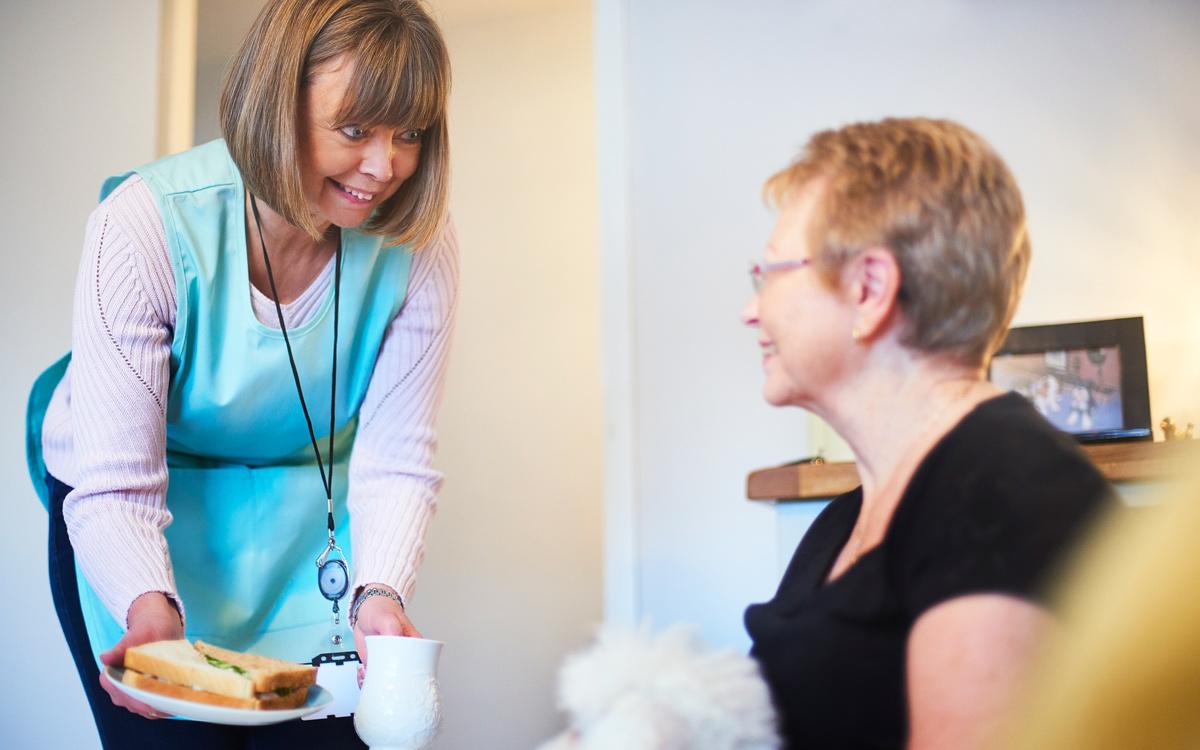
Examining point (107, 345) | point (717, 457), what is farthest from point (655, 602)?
point (107, 345)

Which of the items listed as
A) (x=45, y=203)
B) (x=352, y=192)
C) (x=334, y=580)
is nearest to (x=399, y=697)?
(x=334, y=580)

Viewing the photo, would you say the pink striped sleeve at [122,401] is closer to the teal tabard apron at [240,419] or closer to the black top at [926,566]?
the teal tabard apron at [240,419]

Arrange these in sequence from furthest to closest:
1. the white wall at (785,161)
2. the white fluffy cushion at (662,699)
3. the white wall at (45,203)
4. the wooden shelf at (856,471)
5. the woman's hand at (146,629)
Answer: the white wall at (45,203) → the white wall at (785,161) → the wooden shelf at (856,471) → the woman's hand at (146,629) → the white fluffy cushion at (662,699)

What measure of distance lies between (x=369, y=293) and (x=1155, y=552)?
119 cm

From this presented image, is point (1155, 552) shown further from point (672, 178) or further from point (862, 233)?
point (672, 178)

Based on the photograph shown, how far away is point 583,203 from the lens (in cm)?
361

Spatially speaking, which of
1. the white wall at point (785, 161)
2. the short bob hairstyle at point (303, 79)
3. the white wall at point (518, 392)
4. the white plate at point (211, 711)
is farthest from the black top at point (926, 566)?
the white wall at point (518, 392)

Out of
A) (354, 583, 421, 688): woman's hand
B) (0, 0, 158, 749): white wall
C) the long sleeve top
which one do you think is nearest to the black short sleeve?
(354, 583, 421, 688): woman's hand

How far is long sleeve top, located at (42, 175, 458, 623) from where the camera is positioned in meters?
1.30

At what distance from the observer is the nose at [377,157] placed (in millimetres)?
1404

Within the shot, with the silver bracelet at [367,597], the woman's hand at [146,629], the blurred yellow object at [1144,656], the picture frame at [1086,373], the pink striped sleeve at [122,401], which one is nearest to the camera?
the blurred yellow object at [1144,656]

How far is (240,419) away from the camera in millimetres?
1490

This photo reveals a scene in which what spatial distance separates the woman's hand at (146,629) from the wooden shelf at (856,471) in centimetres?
96

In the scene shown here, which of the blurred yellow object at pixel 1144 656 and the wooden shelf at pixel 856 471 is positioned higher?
the wooden shelf at pixel 856 471
